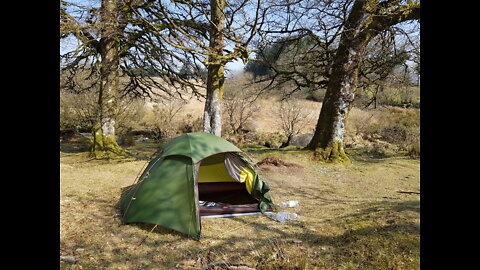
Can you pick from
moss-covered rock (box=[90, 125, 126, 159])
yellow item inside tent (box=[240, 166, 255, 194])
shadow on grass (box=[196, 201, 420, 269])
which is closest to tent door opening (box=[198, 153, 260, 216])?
yellow item inside tent (box=[240, 166, 255, 194])

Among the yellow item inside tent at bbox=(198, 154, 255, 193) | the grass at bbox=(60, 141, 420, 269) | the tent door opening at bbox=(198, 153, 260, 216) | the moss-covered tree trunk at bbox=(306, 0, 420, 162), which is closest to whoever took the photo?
the grass at bbox=(60, 141, 420, 269)

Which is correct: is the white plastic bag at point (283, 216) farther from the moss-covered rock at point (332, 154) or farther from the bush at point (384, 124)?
the bush at point (384, 124)

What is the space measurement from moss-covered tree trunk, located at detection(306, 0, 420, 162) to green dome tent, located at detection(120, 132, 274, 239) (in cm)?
498

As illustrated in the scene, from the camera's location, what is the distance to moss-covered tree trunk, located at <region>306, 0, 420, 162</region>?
10.0 meters

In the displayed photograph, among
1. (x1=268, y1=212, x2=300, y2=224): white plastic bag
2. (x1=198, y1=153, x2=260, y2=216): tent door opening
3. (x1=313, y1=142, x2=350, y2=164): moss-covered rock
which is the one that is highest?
(x1=313, y1=142, x2=350, y2=164): moss-covered rock

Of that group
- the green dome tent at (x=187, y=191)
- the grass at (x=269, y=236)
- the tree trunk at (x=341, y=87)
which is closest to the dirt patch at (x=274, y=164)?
the tree trunk at (x=341, y=87)

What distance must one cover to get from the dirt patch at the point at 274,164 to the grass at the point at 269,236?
5.62 feet

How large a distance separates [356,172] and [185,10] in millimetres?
7688

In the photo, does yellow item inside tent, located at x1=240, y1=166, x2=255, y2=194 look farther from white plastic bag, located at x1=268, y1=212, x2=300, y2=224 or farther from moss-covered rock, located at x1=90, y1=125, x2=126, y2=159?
moss-covered rock, located at x1=90, y1=125, x2=126, y2=159

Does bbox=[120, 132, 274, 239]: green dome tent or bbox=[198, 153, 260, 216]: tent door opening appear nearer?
bbox=[120, 132, 274, 239]: green dome tent

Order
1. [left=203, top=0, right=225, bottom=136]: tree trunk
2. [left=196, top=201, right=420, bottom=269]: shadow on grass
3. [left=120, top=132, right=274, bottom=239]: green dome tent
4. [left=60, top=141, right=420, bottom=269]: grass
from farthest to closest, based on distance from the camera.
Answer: [left=203, top=0, right=225, bottom=136]: tree trunk, [left=120, top=132, right=274, bottom=239]: green dome tent, [left=60, top=141, right=420, bottom=269]: grass, [left=196, top=201, right=420, bottom=269]: shadow on grass

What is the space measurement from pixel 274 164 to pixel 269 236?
527 centimetres
